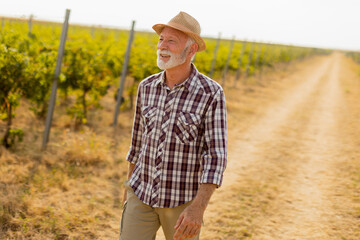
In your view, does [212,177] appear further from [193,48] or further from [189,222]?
[193,48]

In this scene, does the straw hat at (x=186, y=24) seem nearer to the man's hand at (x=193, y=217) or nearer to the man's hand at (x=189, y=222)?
the man's hand at (x=193, y=217)

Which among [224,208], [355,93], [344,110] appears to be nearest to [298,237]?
[224,208]

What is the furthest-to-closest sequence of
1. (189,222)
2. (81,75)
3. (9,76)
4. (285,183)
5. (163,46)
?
(81,75)
(285,183)
(9,76)
(163,46)
(189,222)

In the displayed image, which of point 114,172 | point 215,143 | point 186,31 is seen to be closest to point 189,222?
point 215,143

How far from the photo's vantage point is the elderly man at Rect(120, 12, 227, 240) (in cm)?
183

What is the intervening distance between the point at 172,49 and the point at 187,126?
1.42 ft

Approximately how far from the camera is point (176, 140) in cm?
192

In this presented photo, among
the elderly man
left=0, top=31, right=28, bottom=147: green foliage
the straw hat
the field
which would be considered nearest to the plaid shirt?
the elderly man

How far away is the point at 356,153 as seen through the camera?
7.55 meters

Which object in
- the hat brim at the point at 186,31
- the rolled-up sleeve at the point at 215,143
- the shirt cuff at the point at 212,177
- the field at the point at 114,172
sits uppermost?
the hat brim at the point at 186,31

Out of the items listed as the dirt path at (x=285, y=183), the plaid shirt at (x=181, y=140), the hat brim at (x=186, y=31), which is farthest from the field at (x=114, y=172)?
the plaid shirt at (x=181, y=140)

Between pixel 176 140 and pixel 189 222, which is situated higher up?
pixel 176 140

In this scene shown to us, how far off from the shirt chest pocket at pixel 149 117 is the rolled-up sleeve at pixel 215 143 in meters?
0.33

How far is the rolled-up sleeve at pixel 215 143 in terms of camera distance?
175 centimetres
